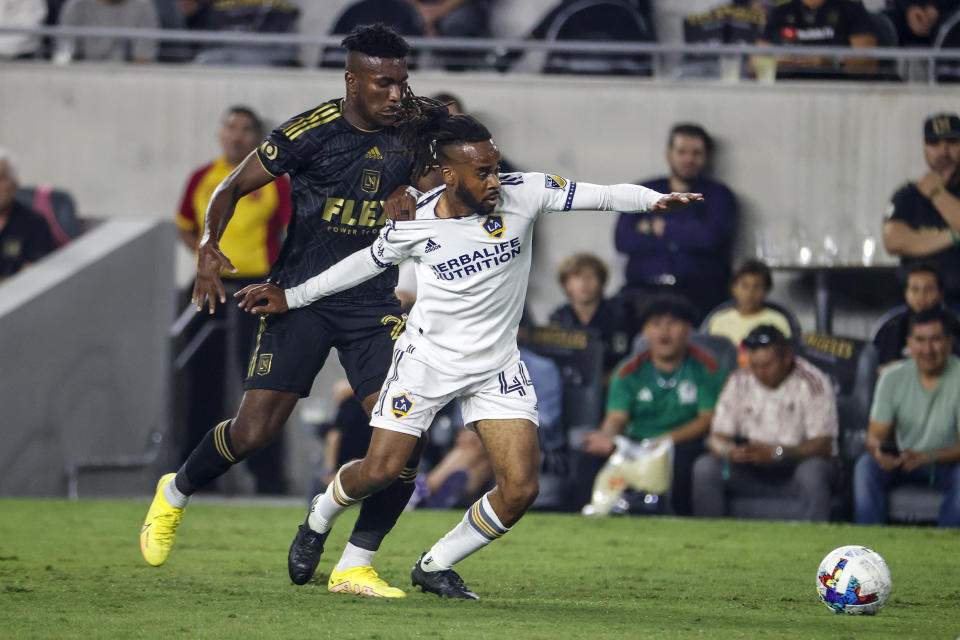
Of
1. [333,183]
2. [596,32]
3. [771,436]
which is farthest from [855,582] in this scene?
[596,32]

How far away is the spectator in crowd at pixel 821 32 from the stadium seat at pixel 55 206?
637cm

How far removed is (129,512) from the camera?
31.6ft

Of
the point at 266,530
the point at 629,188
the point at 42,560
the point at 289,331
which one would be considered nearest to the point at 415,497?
the point at 266,530

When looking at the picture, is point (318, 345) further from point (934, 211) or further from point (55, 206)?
point (55, 206)

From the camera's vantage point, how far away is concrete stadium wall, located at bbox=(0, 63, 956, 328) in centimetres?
1238

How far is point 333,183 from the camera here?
243 inches

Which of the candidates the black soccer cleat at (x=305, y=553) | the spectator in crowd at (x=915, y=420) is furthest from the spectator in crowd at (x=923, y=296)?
the black soccer cleat at (x=305, y=553)

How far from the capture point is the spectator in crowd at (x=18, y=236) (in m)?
11.7

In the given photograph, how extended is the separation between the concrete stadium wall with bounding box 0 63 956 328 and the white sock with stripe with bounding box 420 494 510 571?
6.50 m

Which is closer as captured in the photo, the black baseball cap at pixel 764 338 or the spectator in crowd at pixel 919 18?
the black baseball cap at pixel 764 338

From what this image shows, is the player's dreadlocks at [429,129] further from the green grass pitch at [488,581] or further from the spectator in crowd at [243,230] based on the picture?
the spectator in crowd at [243,230]

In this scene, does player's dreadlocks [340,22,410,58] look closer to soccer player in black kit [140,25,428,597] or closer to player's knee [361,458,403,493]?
soccer player in black kit [140,25,428,597]

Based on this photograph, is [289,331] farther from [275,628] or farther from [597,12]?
[597,12]

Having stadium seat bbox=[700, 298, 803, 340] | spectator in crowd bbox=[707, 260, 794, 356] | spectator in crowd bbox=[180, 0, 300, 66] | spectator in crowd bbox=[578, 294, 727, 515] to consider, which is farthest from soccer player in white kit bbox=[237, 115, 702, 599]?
spectator in crowd bbox=[180, 0, 300, 66]
